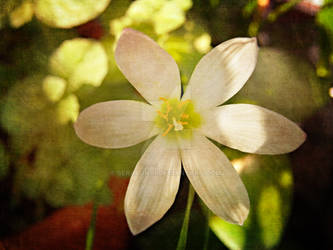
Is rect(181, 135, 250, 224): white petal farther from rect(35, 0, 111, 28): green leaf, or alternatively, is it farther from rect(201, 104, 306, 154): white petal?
rect(35, 0, 111, 28): green leaf

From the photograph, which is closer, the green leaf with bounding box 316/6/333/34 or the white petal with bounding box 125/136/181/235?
the white petal with bounding box 125/136/181/235

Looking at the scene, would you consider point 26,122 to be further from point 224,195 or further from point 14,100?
point 224,195

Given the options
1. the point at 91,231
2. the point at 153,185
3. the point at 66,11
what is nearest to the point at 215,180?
the point at 153,185

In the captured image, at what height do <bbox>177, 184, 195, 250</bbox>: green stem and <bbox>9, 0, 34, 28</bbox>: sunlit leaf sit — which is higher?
<bbox>9, 0, 34, 28</bbox>: sunlit leaf

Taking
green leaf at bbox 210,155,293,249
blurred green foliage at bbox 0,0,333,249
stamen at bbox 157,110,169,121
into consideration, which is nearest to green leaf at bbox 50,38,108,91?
blurred green foliage at bbox 0,0,333,249

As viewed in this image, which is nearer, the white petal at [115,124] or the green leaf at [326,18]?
the white petal at [115,124]

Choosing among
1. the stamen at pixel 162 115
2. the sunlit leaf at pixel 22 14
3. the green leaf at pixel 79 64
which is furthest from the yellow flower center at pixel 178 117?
the sunlit leaf at pixel 22 14

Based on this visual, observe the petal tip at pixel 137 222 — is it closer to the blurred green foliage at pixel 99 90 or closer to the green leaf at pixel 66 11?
the blurred green foliage at pixel 99 90
